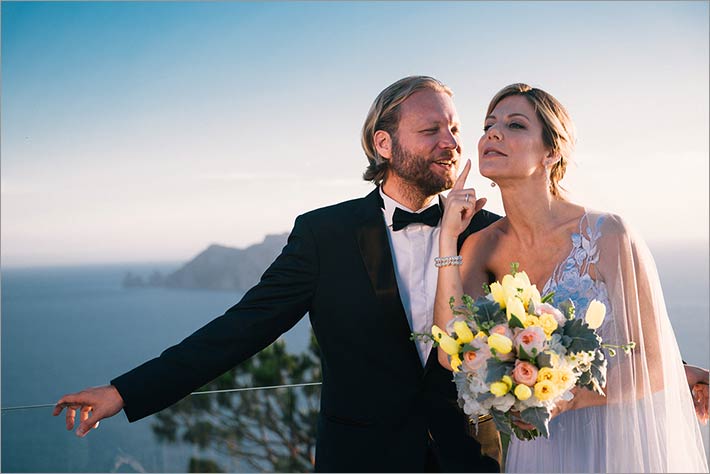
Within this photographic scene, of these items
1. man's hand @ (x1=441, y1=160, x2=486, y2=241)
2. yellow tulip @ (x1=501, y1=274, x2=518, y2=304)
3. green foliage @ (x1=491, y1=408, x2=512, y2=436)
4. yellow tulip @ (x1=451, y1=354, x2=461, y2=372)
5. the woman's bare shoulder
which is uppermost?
man's hand @ (x1=441, y1=160, x2=486, y2=241)

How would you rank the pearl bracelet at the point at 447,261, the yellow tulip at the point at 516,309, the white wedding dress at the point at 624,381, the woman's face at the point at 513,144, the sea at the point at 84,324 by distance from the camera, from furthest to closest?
the sea at the point at 84,324
the woman's face at the point at 513,144
the pearl bracelet at the point at 447,261
the white wedding dress at the point at 624,381
the yellow tulip at the point at 516,309

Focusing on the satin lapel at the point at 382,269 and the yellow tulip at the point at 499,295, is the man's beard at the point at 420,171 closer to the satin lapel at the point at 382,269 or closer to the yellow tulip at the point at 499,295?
the satin lapel at the point at 382,269

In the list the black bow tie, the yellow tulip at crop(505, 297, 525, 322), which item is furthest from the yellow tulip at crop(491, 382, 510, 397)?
the black bow tie

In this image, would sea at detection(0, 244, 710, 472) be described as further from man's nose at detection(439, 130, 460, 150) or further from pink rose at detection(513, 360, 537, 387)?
pink rose at detection(513, 360, 537, 387)

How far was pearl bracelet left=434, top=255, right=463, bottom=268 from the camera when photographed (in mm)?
2477

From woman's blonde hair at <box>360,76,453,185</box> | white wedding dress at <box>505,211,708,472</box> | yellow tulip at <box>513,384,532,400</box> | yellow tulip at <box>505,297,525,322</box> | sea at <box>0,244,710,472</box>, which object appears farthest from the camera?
→ sea at <box>0,244,710,472</box>

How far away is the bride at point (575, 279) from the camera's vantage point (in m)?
2.38

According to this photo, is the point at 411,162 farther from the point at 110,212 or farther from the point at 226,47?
the point at 110,212

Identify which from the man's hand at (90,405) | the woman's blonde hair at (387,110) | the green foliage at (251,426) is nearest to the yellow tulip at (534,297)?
the woman's blonde hair at (387,110)

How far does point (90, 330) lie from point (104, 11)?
88.8 ft

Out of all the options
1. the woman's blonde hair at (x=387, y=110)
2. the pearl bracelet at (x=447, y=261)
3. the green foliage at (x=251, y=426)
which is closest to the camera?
the pearl bracelet at (x=447, y=261)

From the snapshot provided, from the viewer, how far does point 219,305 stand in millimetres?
27656

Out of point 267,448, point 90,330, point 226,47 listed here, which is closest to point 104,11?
point 226,47

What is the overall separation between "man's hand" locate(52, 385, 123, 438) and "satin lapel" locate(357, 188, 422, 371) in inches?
41.1
